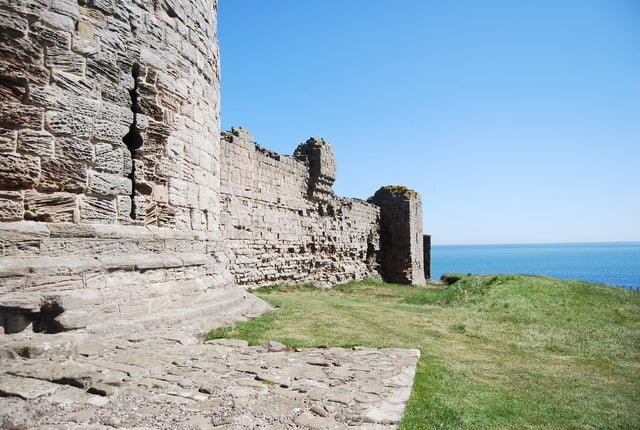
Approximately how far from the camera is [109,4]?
581cm

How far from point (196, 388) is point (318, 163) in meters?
13.2

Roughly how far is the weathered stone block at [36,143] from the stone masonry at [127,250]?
0.02 meters

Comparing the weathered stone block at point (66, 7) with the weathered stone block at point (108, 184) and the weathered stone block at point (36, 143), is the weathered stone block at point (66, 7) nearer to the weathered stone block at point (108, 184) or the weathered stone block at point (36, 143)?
the weathered stone block at point (36, 143)

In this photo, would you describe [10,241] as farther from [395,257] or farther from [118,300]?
[395,257]

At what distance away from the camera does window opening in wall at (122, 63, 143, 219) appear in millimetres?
6031

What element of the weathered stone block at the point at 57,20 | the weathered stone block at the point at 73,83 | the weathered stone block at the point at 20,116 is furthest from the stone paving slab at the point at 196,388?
the weathered stone block at the point at 57,20

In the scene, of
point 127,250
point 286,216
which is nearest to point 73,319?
point 127,250

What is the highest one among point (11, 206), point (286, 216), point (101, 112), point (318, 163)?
point (318, 163)

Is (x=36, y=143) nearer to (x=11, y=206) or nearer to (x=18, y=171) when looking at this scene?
(x=18, y=171)

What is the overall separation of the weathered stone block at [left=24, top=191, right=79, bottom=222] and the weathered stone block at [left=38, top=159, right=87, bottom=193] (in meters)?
0.08

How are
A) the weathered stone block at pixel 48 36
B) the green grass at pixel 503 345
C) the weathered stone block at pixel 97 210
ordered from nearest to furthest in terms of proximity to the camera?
the green grass at pixel 503 345
the weathered stone block at pixel 48 36
the weathered stone block at pixel 97 210

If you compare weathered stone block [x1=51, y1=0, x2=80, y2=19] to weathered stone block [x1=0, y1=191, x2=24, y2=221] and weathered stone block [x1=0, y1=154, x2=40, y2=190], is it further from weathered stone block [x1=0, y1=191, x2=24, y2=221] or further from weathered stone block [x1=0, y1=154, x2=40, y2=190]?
weathered stone block [x1=0, y1=191, x2=24, y2=221]

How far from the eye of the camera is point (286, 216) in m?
15.4

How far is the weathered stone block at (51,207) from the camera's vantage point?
5012 mm
